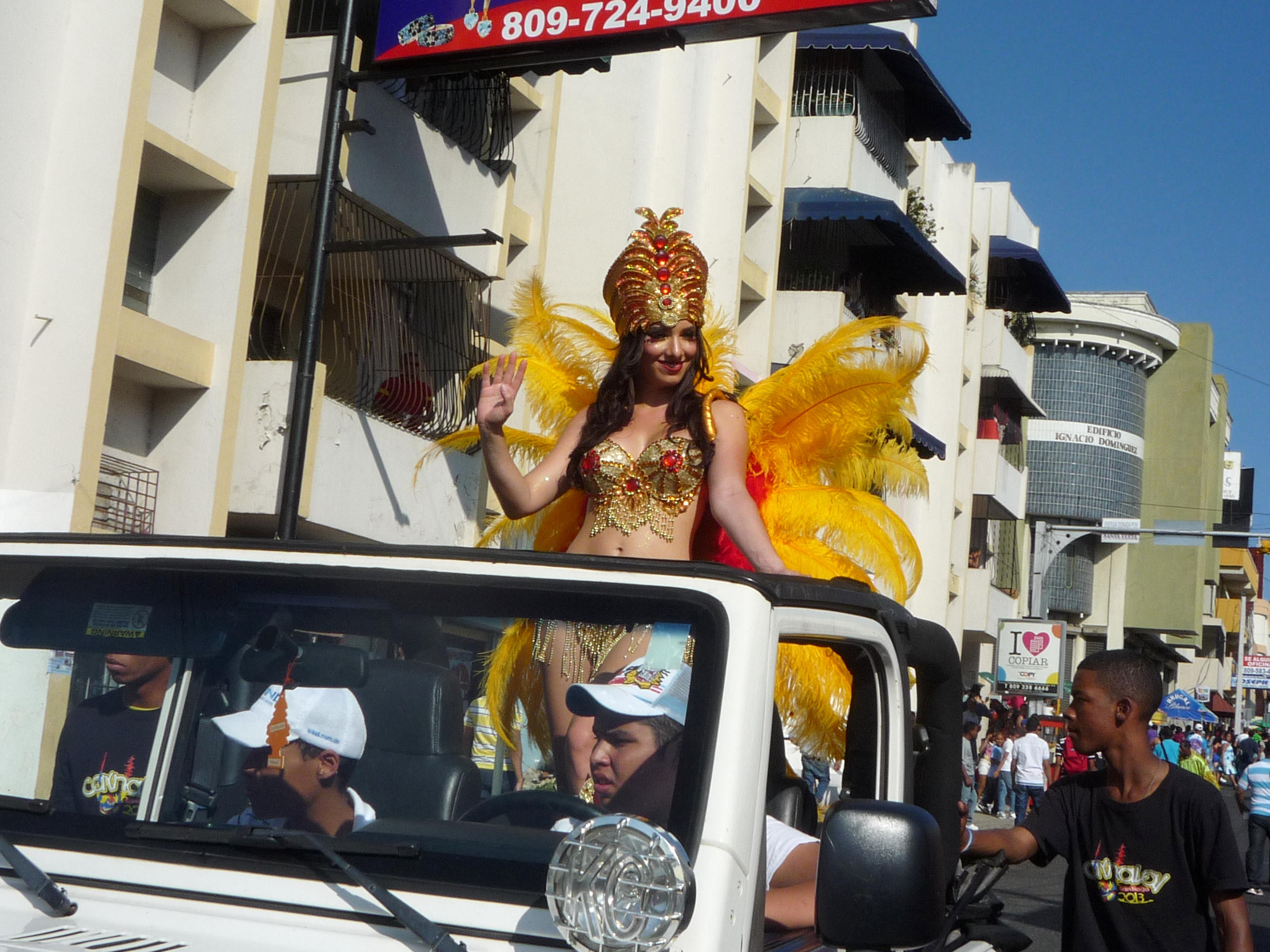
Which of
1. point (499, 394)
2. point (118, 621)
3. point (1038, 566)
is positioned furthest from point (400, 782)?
point (1038, 566)

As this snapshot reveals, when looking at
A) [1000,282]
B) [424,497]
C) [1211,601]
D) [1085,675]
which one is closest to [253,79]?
[424,497]

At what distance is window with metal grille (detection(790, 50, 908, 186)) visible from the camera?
77.7 ft

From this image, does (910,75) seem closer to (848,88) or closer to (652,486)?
(848,88)

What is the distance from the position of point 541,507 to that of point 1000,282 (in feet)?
102

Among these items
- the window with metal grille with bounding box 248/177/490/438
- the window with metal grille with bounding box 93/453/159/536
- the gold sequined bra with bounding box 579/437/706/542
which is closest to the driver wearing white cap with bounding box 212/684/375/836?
the gold sequined bra with bounding box 579/437/706/542

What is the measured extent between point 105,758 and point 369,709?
18.1 inches

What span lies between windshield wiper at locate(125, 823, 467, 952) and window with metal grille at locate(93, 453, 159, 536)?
8411 millimetres

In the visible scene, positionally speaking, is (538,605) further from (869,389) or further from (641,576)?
(869,389)

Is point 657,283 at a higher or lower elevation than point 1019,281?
lower

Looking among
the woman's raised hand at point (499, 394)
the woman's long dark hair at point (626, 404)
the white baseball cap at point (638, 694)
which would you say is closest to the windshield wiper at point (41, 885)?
the white baseball cap at point (638, 694)

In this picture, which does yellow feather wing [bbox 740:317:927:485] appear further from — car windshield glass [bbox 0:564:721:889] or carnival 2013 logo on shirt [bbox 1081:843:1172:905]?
car windshield glass [bbox 0:564:721:889]

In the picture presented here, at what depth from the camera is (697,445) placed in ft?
14.5

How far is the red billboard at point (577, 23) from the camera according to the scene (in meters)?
8.77

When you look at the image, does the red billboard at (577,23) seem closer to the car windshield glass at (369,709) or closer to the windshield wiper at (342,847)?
the car windshield glass at (369,709)
